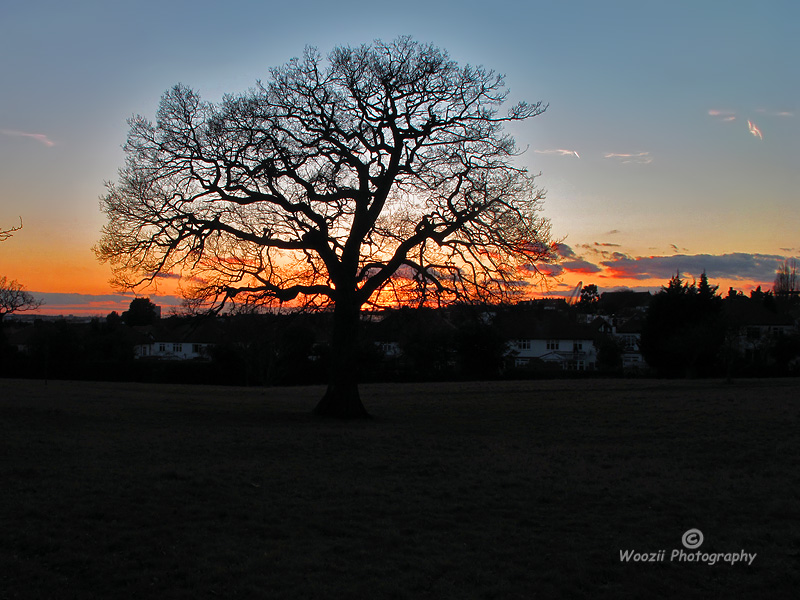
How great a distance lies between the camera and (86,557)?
24.0 ft

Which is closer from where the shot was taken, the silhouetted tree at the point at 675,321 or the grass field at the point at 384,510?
the grass field at the point at 384,510

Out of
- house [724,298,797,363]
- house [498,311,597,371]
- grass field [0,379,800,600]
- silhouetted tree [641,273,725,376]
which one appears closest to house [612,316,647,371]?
house [498,311,597,371]

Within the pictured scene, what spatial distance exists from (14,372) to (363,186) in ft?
157

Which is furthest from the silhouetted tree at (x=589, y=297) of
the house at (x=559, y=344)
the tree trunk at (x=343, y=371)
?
the tree trunk at (x=343, y=371)

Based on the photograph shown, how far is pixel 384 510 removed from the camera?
32.6 ft

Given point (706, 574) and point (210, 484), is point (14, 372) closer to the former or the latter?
point (210, 484)

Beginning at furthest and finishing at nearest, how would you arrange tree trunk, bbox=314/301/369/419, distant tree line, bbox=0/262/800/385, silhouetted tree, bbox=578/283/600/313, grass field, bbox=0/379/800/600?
silhouetted tree, bbox=578/283/600/313
distant tree line, bbox=0/262/800/385
tree trunk, bbox=314/301/369/419
grass field, bbox=0/379/800/600

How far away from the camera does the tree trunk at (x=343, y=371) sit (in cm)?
2244

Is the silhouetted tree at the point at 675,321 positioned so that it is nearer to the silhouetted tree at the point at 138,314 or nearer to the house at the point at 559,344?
the house at the point at 559,344

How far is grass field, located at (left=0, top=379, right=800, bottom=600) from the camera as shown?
7016 mm

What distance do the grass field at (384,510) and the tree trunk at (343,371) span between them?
3266mm

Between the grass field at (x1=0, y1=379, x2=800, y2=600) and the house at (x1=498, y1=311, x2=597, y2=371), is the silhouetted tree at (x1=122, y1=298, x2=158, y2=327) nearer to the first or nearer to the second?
the house at (x1=498, y1=311, x2=597, y2=371)

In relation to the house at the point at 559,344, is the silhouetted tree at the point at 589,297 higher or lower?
higher

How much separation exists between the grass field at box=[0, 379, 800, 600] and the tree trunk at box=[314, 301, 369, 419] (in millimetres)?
3266
